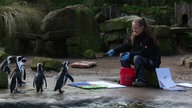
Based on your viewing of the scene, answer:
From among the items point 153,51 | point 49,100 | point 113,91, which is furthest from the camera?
point 153,51

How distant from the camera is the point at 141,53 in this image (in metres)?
7.70

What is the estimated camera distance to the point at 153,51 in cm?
770

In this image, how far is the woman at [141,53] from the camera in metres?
7.62

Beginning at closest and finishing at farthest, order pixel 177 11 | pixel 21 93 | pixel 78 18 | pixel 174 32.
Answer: pixel 21 93 < pixel 78 18 < pixel 174 32 < pixel 177 11

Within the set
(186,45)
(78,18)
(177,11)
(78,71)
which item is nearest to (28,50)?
(78,18)

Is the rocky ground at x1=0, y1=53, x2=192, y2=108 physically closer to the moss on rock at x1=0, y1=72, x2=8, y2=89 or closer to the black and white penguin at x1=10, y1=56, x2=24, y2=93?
the black and white penguin at x1=10, y1=56, x2=24, y2=93

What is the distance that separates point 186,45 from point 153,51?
7.80m

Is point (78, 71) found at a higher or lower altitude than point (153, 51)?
lower

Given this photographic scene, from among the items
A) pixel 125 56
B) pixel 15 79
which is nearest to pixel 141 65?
pixel 125 56

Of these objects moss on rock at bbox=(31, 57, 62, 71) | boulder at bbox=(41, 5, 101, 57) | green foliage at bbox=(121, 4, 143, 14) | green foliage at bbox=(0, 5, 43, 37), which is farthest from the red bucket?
green foliage at bbox=(121, 4, 143, 14)

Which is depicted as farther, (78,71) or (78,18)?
(78,18)

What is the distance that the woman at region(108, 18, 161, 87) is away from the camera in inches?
300

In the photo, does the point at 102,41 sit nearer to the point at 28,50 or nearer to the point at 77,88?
the point at 28,50

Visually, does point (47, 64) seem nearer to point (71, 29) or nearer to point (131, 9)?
point (71, 29)
